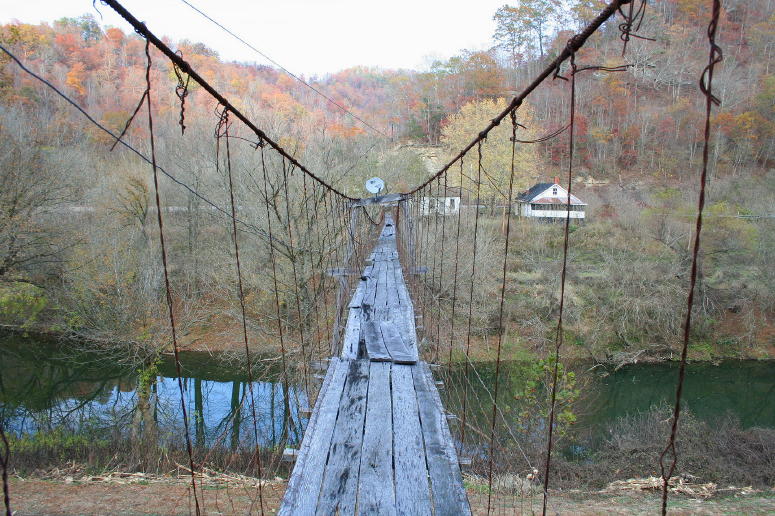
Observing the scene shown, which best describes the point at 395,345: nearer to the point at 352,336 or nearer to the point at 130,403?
the point at 352,336

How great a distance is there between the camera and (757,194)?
1627 centimetres

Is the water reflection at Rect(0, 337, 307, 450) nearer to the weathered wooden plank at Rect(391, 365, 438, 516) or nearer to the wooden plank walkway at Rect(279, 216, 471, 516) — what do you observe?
the wooden plank walkway at Rect(279, 216, 471, 516)

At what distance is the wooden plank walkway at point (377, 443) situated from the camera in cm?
138

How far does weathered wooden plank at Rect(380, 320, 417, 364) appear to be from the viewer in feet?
7.99

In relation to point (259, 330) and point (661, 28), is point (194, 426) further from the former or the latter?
point (661, 28)

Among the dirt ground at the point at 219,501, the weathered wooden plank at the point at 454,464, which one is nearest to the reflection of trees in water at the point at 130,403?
the dirt ground at the point at 219,501

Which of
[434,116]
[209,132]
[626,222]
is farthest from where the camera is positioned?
[434,116]

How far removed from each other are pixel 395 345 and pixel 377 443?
972 millimetres

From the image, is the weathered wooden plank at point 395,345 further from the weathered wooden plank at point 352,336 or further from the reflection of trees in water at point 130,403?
the reflection of trees in water at point 130,403

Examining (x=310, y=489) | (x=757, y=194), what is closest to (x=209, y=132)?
(x=310, y=489)

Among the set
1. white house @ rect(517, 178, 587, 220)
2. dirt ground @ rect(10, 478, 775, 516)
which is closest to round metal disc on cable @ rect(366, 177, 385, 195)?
dirt ground @ rect(10, 478, 775, 516)

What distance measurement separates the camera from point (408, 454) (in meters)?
1.60

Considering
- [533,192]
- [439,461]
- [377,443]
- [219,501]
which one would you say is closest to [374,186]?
[219,501]

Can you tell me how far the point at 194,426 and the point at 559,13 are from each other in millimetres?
32237
